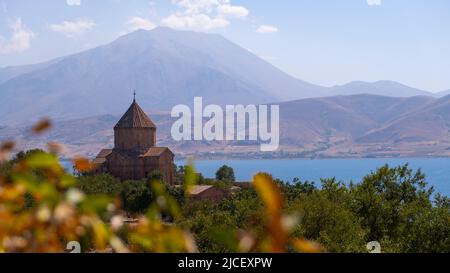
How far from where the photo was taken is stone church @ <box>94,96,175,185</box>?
167 ft

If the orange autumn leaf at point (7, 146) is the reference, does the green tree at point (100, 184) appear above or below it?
below

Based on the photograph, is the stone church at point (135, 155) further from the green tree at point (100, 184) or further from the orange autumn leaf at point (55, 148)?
the orange autumn leaf at point (55, 148)

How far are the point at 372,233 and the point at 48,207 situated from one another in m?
21.3

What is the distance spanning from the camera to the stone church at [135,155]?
167 feet

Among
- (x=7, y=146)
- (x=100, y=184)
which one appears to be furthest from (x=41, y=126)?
(x=100, y=184)

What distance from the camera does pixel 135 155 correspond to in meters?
51.2

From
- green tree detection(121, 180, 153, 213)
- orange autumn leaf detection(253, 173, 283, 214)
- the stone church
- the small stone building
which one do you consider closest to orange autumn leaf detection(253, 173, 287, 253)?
orange autumn leaf detection(253, 173, 283, 214)

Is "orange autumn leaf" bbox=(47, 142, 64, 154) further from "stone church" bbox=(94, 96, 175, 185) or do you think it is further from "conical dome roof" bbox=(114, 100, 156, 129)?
"conical dome roof" bbox=(114, 100, 156, 129)

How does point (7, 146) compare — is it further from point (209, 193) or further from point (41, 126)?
point (209, 193)

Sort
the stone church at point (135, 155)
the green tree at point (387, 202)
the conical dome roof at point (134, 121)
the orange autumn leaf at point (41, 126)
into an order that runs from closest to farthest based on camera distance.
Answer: the orange autumn leaf at point (41, 126) → the green tree at point (387, 202) → the stone church at point (135, 155) → the conical dome roof at point (134, 121)

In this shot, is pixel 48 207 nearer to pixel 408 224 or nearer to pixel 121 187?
pixel 408 224

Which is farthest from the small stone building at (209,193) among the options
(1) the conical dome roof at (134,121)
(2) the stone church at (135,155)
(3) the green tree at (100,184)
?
(1) the conical dome roof at (134,121)
